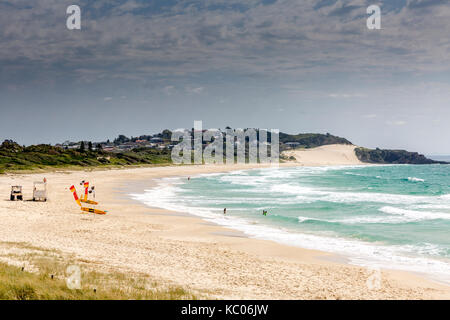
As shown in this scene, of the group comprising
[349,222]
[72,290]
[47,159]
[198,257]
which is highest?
[47,159]

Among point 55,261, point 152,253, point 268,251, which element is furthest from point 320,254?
point 55,261

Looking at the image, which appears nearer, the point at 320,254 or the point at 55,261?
the point at 55,261

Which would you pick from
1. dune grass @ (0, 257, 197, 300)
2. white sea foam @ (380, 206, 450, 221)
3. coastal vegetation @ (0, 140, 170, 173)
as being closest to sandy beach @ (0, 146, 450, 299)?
dune grass @ (0, 257, 197, 300)

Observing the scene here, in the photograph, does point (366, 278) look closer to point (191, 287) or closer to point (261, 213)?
point (191, 287)

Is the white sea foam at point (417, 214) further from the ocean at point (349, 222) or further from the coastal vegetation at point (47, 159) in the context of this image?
the coastal vegetation at point (47, 159)

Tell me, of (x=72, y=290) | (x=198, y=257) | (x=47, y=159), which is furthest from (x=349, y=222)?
(x=47, y=159)

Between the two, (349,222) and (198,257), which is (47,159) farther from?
(198,257)

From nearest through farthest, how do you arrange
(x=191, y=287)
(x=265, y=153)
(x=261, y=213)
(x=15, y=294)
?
(x=15, y=294)
(x=191, y=287)
(x=261, y=213)
(x=265, y=153)

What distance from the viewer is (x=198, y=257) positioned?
57.5 feet

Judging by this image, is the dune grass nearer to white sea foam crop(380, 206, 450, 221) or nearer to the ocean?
the ocean
